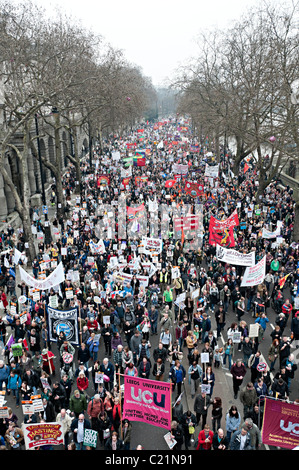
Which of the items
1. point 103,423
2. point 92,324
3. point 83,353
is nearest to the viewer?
point 103,423

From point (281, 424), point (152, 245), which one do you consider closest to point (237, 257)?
point (152, 245)

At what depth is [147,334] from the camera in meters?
13.0

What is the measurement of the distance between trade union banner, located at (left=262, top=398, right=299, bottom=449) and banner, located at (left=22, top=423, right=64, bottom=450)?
4.00m

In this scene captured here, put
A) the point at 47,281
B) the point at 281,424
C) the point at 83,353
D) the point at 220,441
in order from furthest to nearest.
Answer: the point at 47,281, the point at 83,353, the point at 220,441, the point at 281,424

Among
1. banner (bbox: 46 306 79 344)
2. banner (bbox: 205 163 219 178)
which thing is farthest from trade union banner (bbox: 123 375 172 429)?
banner (bbox: 205 163 219 178)

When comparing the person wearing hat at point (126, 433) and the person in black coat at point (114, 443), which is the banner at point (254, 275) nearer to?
the person wearing hat at point (126, 433)

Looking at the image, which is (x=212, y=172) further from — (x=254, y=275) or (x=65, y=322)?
(x=65, y=322)

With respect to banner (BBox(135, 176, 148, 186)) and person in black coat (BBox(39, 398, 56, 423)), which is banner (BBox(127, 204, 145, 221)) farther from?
person in black coat (BBox(39, 398, 56, 423))

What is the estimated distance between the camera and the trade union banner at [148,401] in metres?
8.21

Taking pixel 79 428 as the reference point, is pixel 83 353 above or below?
above

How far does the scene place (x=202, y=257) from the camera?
742 inches

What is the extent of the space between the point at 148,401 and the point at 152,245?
9416 millimetres
